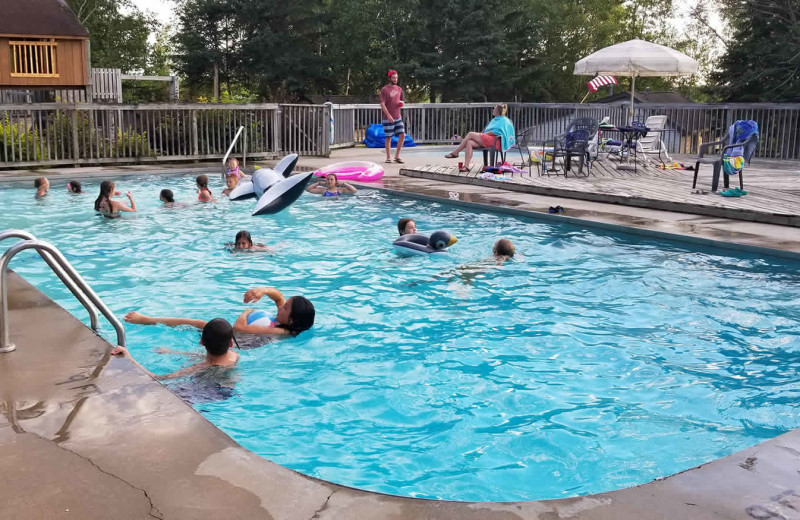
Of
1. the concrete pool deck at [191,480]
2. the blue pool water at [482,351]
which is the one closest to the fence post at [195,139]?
Answer: the blue pool water at [482,351]

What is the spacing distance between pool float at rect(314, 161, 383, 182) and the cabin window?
17.7 metres

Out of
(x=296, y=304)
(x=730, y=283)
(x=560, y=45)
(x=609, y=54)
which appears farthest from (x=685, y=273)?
(x=560, y=45)

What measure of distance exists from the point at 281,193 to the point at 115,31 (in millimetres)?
47836

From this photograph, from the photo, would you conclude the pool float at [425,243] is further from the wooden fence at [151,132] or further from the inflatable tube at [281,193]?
the wooden fence at [151,132]

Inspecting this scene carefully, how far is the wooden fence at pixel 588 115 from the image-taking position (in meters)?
20.8

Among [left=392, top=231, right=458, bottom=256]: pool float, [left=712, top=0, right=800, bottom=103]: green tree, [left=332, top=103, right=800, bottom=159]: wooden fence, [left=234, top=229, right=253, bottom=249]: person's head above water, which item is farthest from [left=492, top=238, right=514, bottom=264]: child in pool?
[left=712, top=0, right=800, bottom=103]: green tree

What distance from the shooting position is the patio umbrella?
16.7 m

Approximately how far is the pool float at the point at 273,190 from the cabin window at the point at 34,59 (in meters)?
20.9

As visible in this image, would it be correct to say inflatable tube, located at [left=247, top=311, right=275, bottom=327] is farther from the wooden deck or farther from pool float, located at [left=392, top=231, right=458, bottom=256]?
the wooden deck

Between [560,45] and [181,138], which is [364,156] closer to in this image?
[181,138]

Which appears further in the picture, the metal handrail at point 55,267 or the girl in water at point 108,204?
the girl in water at point 108,204

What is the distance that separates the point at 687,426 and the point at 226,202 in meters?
10.0

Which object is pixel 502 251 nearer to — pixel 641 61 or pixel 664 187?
pixel 664 187

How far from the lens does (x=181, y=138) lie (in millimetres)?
18297
